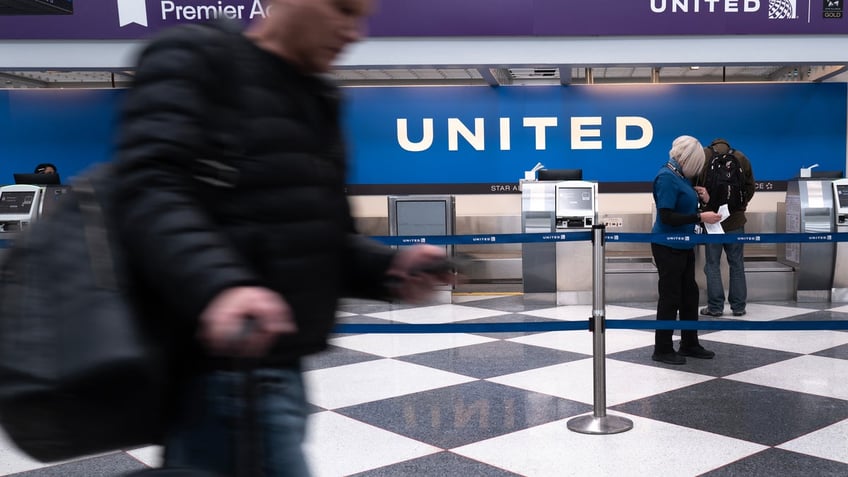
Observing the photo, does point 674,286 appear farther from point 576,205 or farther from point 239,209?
point 239,209

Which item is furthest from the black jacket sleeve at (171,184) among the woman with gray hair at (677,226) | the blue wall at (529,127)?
the blue wall at (529,127)

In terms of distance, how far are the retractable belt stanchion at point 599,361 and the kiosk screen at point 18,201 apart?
24.8 ft

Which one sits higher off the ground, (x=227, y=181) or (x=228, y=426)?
(x=227, y=181)

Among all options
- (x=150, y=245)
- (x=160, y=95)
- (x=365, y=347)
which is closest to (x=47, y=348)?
(x=150, y=245)

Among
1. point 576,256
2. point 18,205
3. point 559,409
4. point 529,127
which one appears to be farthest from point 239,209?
point 529,127

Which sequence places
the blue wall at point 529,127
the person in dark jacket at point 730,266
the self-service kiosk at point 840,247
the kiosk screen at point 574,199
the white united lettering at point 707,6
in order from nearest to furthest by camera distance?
the white united lettering at point 707,6 < the person in dark jacket at point 730,266 < the self-service kiosk at point 840,247 < the kiosk screen at point 574,199 < the blue wall at point 529,127

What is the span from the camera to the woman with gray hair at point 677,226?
4445mm

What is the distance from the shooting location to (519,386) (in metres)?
4.09

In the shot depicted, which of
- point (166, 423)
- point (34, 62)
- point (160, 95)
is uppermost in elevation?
point (34, 62)

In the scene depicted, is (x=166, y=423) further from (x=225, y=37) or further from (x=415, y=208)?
(x=415, y=208)

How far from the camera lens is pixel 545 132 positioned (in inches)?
393

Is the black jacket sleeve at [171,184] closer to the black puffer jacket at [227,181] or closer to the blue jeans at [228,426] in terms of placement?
the black puffer jacket at [227,181]

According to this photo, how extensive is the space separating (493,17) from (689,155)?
2756 millimetres

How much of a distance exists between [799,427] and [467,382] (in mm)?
1707
